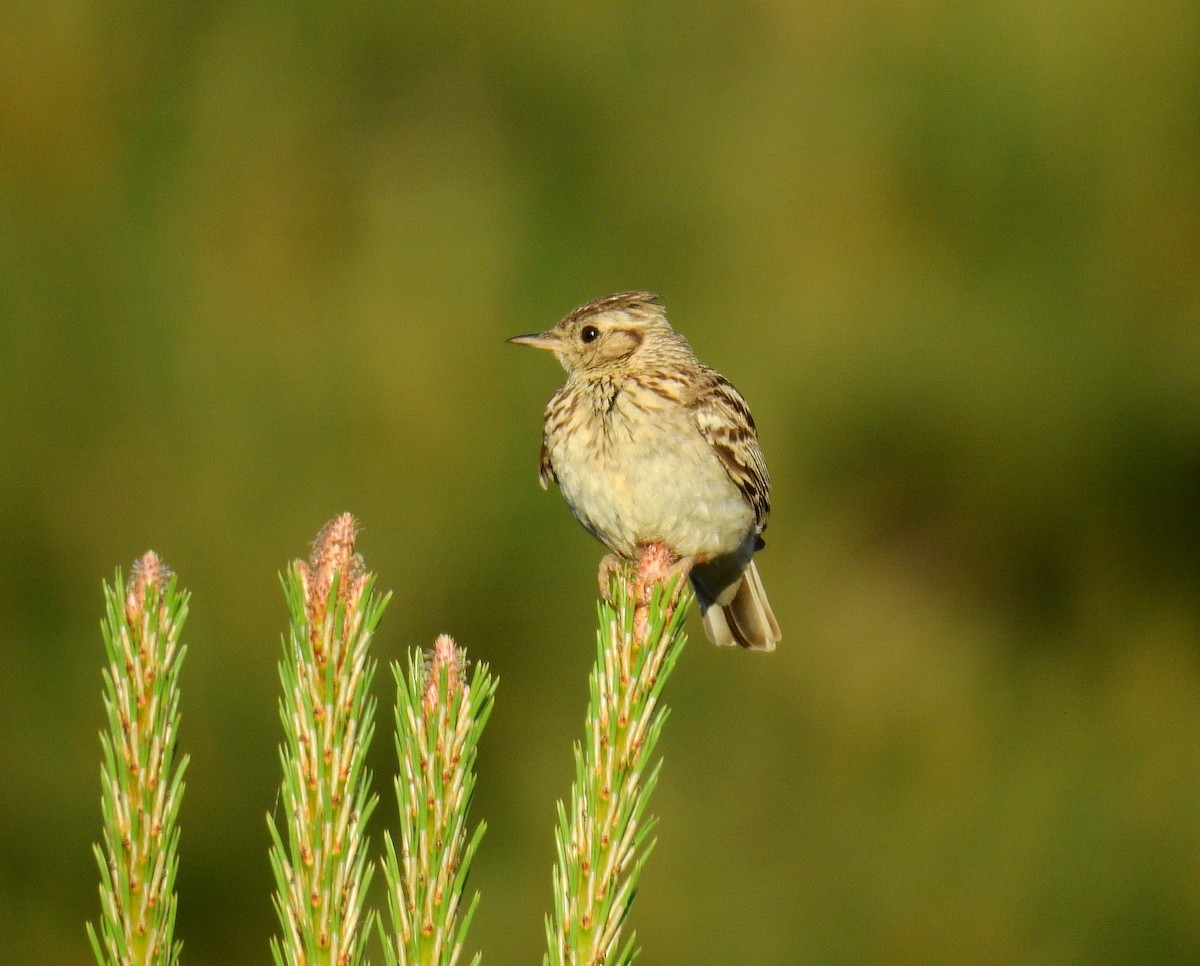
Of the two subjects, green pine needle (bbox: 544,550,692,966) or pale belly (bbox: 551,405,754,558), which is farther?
pale belly (bbox: 551,405,754,558)

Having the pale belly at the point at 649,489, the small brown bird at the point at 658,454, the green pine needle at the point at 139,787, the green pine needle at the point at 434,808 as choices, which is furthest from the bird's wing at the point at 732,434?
the green pine needle at the point at 139,787

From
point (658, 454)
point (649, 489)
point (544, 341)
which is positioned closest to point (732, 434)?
point (658, 454)

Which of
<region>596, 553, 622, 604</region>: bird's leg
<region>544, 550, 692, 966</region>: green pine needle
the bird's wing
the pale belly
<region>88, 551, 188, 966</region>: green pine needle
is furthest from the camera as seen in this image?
the bird's wing

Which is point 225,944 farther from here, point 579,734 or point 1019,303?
point 1019,303

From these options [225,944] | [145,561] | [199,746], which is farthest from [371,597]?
[225,944]

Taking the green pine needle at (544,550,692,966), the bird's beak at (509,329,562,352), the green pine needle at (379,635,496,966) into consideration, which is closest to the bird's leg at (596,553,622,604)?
the bird's beak at (509,329,562,352)

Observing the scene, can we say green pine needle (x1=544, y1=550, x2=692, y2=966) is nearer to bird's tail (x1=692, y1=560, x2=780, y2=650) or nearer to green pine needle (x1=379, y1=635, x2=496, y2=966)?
green pine needle (x1=379, y1=635, x2=496, y2=966)

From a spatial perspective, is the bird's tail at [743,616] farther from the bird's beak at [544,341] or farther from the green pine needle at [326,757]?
the green pine needle at [326,757]

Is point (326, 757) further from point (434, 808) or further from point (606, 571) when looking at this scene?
point (606, 571)
